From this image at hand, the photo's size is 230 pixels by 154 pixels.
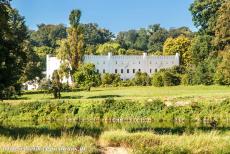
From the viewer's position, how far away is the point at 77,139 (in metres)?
18.5

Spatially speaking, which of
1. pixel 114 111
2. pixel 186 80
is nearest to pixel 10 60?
pixel 114 111

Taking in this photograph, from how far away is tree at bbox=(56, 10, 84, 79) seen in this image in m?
90.5

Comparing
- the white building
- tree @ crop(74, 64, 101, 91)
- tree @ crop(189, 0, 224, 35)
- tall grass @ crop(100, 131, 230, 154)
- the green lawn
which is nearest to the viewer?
tall grass @ crop(100, 131, 230, 154)

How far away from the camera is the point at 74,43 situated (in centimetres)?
9188

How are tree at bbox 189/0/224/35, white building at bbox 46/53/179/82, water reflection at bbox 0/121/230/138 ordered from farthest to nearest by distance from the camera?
white building at bbox 46/53/179/82 → tree at bbox 189/0/224/35 → water reflection at bbox 0/121/230/138

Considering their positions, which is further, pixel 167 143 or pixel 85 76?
pixel 85 76

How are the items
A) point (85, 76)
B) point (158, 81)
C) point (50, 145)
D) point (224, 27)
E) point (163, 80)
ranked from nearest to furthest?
1. point (50, 145)
2. point (224, 27)
3. point (158, 81)
4. point (163, 80)
5. point (85, 76)

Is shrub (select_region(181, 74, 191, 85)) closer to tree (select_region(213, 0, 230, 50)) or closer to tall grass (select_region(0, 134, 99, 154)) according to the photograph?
tree (select_region(213, 0, 230, 50))

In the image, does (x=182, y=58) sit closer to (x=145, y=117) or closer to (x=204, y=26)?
(x=204, y=26)

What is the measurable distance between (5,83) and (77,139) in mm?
14092

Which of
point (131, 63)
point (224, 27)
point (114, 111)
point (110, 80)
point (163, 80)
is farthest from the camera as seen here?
point (131, 63)

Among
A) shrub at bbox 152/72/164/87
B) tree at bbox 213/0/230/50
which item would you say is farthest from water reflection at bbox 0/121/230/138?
shrub at bbox 152/72/164/87

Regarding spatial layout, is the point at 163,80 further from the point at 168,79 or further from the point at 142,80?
the point at 142,80

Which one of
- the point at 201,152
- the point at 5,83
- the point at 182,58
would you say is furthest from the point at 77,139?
the point at 182,58
